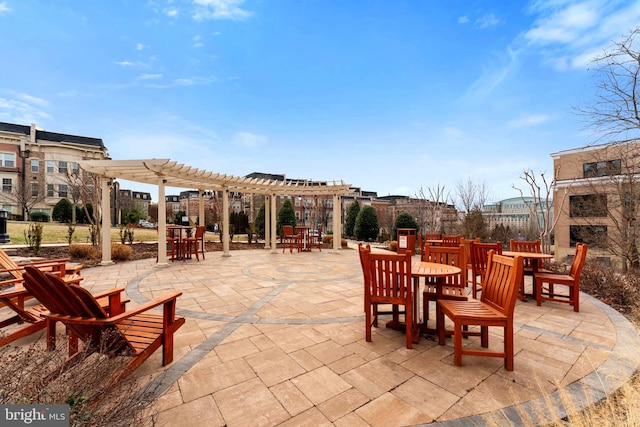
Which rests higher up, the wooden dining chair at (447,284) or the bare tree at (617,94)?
the bare tree at (617,94)

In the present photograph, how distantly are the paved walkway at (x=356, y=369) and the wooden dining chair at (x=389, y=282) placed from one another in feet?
1.32

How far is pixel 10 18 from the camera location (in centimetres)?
604

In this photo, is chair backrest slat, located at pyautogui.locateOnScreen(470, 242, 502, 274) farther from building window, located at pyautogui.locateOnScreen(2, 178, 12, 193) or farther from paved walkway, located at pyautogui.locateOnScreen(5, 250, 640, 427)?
building window, located at pyautogui.locateOnScreen(2, 178, 12, 193)

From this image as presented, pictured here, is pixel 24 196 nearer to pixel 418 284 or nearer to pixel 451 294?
pixel 418 284

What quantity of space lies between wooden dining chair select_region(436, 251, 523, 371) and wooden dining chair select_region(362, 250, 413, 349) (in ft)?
1.35

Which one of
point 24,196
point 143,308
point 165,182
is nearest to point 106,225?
point 165,182

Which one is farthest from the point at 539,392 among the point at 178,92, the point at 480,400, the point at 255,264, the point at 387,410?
the point at 178,92

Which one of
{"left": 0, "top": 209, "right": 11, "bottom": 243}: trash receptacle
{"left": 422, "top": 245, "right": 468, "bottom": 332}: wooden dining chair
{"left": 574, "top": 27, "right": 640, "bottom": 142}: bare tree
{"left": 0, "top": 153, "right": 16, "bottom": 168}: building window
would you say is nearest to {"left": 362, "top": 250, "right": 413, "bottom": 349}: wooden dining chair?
{"left": 422, "top": 245, "right": 468, "bottom": 332}: wooden dining chair

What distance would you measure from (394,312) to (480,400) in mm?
1461

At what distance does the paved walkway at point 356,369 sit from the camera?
1.90 m

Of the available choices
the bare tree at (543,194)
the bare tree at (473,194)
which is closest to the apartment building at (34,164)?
the bare tree at (473,194)

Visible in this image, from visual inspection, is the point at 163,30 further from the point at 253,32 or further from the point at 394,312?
the point at 394,312

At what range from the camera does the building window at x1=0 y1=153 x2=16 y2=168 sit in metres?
25.5

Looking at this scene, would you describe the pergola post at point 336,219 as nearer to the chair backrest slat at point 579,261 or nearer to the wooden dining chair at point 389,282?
the chair backrest slat at point 579,261
